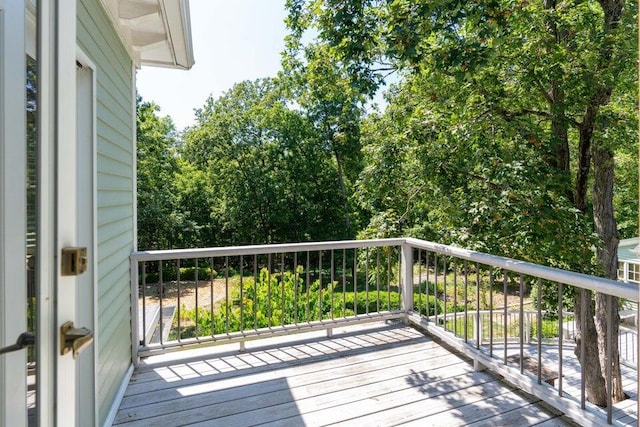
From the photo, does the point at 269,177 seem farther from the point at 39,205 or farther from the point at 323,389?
the point at 39,205

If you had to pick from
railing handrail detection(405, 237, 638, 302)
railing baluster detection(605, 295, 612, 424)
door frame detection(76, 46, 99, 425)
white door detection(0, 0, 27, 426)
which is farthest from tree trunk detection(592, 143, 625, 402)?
white door detection(0, 0, 27, 426)

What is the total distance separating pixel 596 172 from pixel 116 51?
6.10 meters

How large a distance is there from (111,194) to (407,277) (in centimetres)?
281

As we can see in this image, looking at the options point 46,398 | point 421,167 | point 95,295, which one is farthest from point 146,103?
point 46,398

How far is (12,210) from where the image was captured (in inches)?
29.9

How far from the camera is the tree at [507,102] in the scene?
291 centimetres

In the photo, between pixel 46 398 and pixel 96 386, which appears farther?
pixel 96 386

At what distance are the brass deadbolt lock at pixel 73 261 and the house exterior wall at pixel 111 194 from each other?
4.26ft

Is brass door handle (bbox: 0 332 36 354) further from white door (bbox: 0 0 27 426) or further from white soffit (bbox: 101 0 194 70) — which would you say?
white soffit (bbox: 101 0 194 70)

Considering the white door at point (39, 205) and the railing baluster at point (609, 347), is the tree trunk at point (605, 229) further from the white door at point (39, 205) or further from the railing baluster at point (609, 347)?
the white door at point (39, 205)

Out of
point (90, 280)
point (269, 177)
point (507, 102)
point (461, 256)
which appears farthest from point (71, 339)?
point (269, 177)

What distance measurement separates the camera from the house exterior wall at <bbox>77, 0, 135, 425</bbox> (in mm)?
2072

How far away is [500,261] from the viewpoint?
8.22 feet

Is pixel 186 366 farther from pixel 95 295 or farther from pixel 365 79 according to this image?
pixel 365 79
